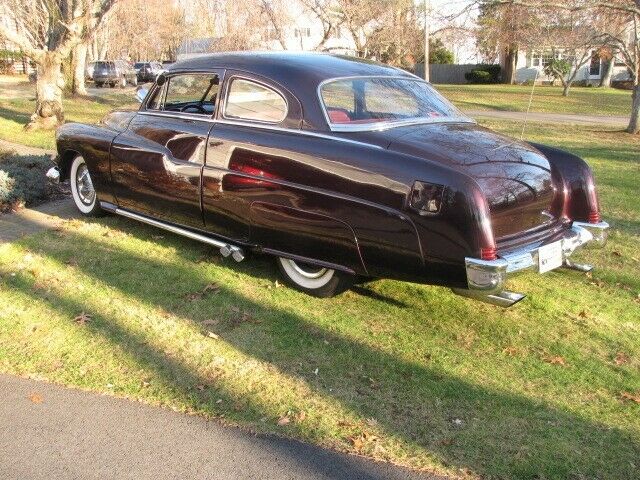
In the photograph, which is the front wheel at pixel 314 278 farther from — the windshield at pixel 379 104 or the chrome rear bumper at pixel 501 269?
the windshield at pixel 379 104

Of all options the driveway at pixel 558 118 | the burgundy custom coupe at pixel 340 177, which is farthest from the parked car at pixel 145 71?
the burgundy custom coupe at pixel 340 177

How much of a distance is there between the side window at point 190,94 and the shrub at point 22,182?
2.57 m

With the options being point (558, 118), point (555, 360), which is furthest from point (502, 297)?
point (558, 118)

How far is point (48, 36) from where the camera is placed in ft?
49.7

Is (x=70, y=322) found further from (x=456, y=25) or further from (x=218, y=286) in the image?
(x=456, y=25)

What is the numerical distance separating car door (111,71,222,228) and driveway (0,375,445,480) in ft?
7.56

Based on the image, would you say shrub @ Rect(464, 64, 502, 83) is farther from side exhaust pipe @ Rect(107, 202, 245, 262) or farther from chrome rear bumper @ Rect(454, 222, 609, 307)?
chrome rear bumper @ Rect(454, 222, 609, 307)

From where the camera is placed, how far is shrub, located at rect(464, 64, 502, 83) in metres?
51.8

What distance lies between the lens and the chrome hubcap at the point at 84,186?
7.23m

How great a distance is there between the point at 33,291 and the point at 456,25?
15997mm

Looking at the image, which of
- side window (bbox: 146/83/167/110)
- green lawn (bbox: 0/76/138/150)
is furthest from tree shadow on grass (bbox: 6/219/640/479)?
green lawn (bbox: 0/76/138/150)

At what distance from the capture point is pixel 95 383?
3.89 m

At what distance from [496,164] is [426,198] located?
640 mm

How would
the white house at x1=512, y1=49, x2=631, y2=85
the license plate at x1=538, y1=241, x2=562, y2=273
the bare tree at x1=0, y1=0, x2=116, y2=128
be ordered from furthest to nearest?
the white house at x1=512, y1=49, x2=631, y2=85 → the bare tree at x1=0, y1=0, x2=116, y2=128 → the license plate at x1=538, y1=241, x2=562, y2=273
